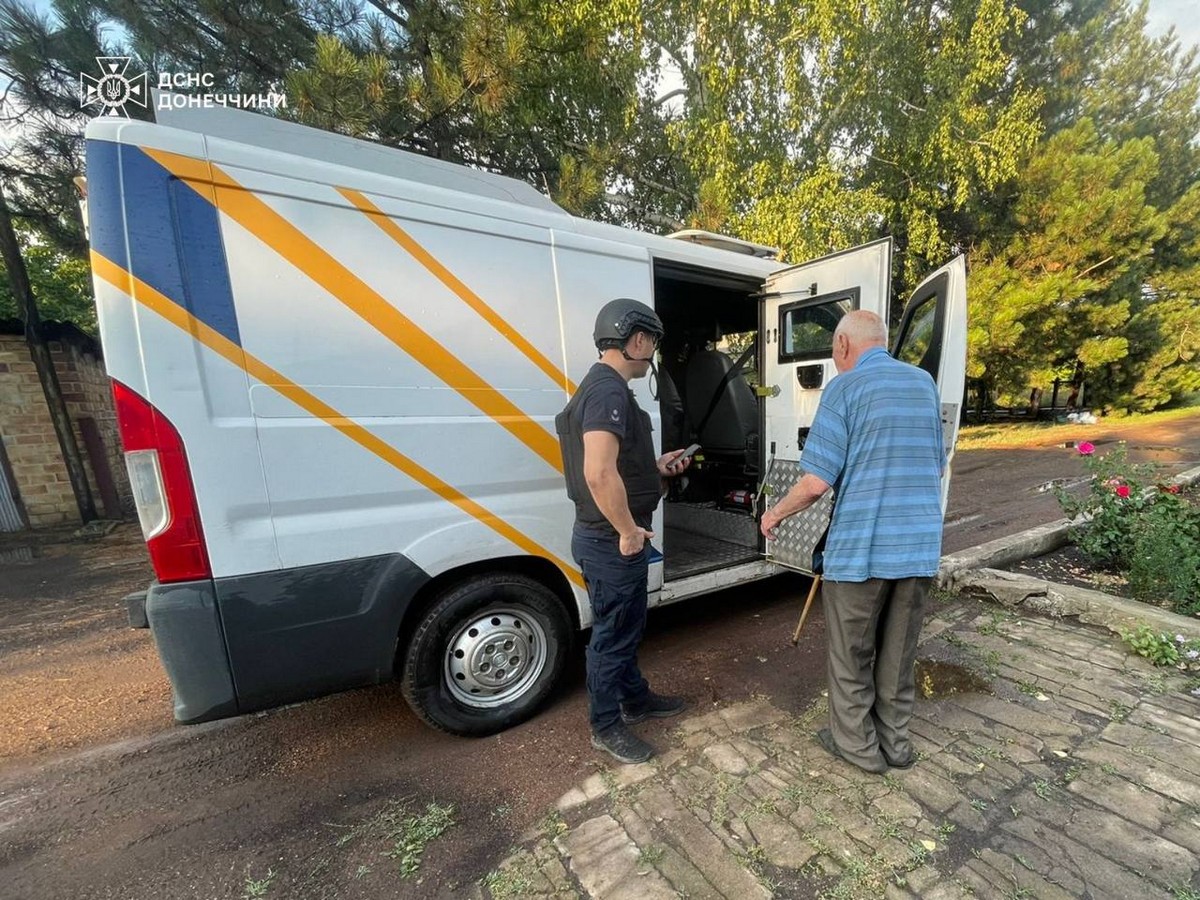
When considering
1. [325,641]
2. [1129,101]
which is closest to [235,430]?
[325,641]

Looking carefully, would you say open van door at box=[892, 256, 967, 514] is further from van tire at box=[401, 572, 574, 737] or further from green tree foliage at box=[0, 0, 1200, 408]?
green tree foliage at box=[0, 0, 1200, 408]

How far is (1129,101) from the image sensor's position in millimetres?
14117

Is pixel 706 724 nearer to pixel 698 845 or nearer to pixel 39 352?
pixel 698 845

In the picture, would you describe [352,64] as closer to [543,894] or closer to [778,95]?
[778,95]

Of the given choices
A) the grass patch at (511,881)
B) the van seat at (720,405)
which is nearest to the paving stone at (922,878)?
the grass patch at (511,881)

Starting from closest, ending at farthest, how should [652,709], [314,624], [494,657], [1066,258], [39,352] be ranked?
[314,624] → [494,657] → [652,709] → [39,352] → [1066,258]

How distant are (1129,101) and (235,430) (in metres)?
22.3

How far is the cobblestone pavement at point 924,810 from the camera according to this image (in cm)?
168

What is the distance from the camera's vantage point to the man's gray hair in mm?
2137

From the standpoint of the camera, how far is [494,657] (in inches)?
97.7

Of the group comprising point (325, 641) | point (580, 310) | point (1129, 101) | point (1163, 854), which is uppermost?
point (1129, 101)

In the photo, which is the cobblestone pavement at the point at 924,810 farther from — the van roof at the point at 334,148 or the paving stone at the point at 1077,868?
the van roof at the point at 334,148

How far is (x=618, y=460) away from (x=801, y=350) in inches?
85.7

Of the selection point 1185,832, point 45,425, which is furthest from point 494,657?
point 45,425
